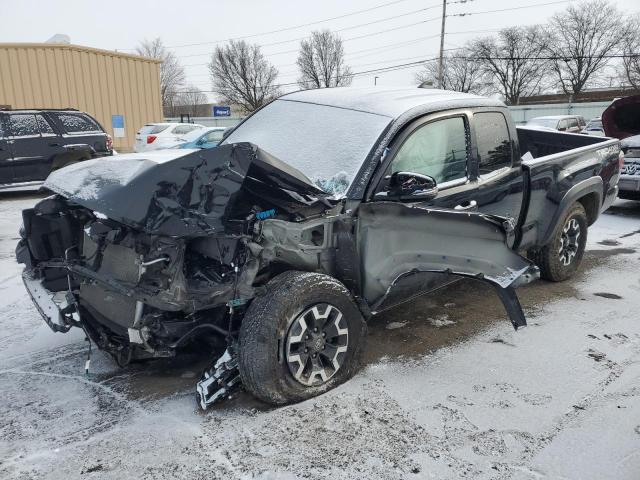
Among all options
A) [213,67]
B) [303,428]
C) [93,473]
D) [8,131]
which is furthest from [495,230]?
[213,67]

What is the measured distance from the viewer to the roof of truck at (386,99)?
3729 mm

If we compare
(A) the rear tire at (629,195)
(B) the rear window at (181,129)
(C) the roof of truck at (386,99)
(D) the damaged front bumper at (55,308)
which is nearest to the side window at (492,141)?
(C) the roof of truck at (386,99)

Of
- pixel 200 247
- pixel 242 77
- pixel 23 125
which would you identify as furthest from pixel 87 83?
pixel 242 77

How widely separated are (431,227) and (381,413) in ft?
3.96

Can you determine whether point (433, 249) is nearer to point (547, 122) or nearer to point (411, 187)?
point (411, 187)

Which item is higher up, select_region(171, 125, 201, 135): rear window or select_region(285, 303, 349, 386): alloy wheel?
select_region(171, 125, 201, 135): rear window

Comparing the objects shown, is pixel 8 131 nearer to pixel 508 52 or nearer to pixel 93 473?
pixel 93 473

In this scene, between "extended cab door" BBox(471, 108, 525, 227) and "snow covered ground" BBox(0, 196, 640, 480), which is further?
"extended cab door" BBox(471, 108, 525, 227)

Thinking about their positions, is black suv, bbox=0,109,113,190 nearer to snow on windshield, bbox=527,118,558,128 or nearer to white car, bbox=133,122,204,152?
white car, bbox=133,122,204,152

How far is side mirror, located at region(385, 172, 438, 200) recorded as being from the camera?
10.5 feet

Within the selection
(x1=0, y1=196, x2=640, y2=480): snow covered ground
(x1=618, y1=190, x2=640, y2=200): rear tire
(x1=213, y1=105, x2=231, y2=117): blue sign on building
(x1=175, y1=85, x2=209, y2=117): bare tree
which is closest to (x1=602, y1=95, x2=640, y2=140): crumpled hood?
(x1=618, y1=190, x2=640, y2=200): rear tire

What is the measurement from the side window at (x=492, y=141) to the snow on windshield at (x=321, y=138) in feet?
3.25

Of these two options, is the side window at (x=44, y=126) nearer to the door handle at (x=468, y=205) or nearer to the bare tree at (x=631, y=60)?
the door handle at (x=468, y=205)

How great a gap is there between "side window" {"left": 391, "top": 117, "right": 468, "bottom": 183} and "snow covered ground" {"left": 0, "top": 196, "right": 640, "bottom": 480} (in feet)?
4.27
